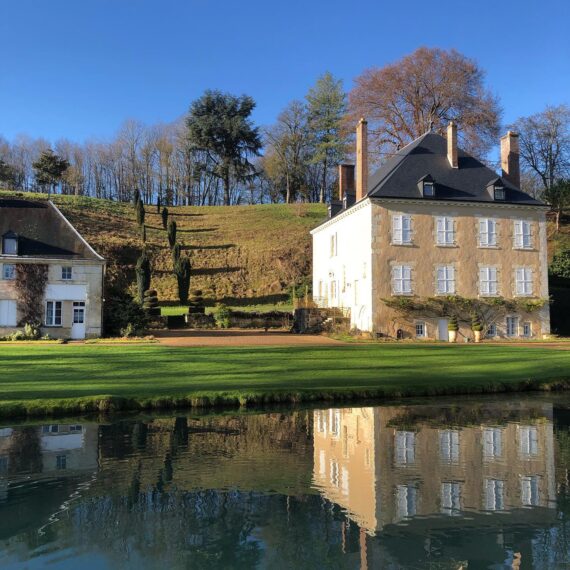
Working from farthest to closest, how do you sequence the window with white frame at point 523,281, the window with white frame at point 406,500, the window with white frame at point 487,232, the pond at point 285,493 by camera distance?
the window with white frame at point 523,281 < the window with white frame at point 487,232 < the window with white frame at point 406,500 < the pond at point 285,493

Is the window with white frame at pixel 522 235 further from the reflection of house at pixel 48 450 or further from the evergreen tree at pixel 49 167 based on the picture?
the evergreen tree at pixel 49 167

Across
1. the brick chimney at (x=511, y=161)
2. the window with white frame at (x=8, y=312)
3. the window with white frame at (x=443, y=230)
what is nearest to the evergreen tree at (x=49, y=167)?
the window with white frame at (x=8, y=312)

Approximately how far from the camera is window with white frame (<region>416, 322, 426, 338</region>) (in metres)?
24.8

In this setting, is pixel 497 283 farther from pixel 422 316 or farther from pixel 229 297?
pixel 229 297

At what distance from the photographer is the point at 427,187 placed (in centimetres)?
2509

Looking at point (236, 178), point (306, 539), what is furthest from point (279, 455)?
point (236, 178)

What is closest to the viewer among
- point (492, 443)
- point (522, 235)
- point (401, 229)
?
point (492, 443)

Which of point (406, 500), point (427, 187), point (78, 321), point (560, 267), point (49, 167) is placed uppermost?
point (49, 167)

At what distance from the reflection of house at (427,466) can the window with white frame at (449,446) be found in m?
0.01

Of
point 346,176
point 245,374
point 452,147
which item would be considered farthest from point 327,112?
point 245,374

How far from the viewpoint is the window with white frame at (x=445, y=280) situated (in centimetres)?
2533

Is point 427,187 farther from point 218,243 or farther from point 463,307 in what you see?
point 218,243

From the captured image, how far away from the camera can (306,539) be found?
514 cm

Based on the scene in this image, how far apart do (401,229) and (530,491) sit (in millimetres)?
19353
